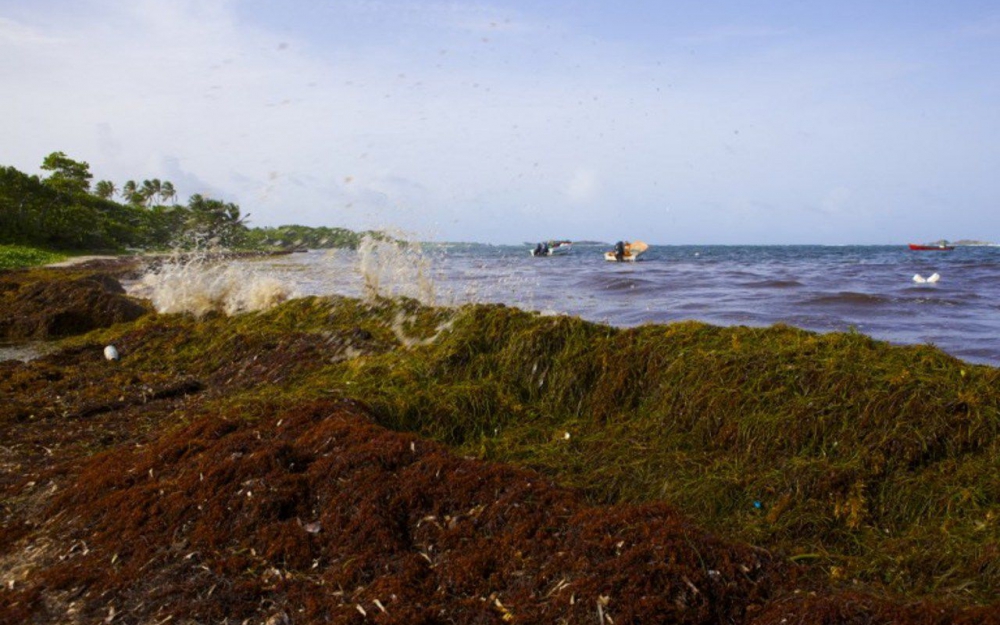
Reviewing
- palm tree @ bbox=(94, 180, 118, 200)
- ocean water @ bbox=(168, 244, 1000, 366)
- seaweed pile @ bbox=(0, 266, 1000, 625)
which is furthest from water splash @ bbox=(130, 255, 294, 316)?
palm tree @ bbox=(94, 180, 118, 200)

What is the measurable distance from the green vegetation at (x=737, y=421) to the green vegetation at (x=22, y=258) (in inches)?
977

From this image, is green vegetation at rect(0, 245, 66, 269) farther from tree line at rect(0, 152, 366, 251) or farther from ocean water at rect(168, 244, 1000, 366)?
ocean water at rect(168, 244, 1000, 366)

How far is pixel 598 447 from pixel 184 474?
2.48m

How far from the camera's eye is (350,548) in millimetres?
3168

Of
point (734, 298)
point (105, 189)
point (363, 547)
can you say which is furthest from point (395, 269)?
point (105, 189)

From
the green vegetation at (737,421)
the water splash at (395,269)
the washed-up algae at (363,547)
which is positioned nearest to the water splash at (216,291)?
the water splash at (395,269)

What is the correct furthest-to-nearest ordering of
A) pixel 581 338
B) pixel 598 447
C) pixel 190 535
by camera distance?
pixel 581 338 → pixel 598 447 → pixel 190 535

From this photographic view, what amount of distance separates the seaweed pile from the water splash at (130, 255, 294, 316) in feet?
12.4

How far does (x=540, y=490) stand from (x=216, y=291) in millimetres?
7959

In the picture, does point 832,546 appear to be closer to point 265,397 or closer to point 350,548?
point 350,548

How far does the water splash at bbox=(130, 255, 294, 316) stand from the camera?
9.67 metres

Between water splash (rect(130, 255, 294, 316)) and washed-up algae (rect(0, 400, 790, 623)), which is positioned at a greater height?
water splash (rect(130, 255, 294, 316))

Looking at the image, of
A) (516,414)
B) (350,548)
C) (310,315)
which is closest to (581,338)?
(516,414)

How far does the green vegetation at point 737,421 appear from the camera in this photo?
333 cm
